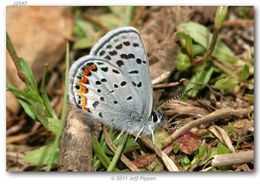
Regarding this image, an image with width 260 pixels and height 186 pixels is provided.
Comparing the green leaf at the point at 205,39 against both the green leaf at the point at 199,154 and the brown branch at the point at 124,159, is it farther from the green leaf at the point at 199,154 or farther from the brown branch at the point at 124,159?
the brown branch at the point at 124,159

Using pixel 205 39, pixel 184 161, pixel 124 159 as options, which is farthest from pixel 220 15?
pixel 124 159

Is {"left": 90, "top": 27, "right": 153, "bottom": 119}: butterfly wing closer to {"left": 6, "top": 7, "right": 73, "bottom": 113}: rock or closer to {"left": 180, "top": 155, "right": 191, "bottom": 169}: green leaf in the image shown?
{"left": 180, "top": 155, "right": 191, "bottom": 169}: green leaf

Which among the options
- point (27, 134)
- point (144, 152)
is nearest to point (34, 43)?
point (27, 134)

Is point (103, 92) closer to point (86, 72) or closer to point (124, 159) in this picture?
point (86, 72)

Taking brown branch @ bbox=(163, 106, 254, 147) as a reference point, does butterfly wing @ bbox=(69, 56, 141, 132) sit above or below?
above

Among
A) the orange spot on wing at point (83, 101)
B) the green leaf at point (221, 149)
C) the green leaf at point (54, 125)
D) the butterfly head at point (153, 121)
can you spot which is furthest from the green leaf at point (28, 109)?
the green leaf at point (221, 149)

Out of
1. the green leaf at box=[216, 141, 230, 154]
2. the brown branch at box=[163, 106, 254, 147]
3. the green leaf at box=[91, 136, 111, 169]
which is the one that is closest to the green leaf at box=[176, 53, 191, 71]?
the brown branch at box=[163, 106, 254, 147]

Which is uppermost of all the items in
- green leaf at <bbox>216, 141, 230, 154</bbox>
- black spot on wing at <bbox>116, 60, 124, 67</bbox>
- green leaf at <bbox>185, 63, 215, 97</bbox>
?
black spot on wing at <bbox>116, 60, 124, 67</bbox>
